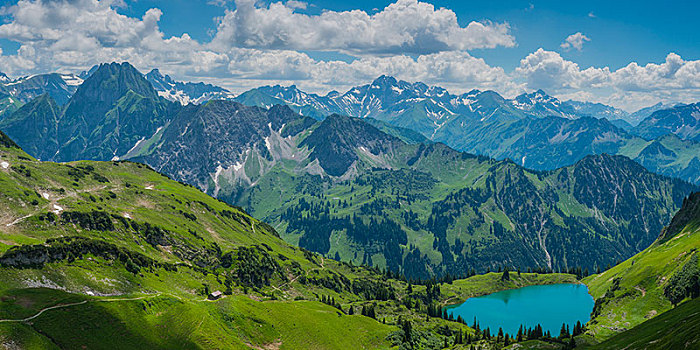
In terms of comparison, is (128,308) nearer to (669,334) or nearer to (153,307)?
(153,307)

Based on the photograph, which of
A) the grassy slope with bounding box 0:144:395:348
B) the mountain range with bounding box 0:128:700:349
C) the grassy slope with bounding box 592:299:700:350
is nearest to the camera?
the grassy slope with bounding box 592:299:700:350

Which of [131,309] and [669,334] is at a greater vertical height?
[669,334]

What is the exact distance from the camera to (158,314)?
390 ft

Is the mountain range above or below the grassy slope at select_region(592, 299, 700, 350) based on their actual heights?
below

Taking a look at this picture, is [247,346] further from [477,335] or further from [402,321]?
[477,335]

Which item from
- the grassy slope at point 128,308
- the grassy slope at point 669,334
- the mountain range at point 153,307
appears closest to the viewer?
the grassy slope at point 669,334

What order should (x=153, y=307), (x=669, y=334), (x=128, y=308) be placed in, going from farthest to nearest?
(x=153, y=307)
(x=128, y=308)
(x=669, y=334)

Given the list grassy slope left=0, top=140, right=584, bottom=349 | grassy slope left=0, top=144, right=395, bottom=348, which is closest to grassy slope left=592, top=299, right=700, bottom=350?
grassy slope left=0, top=140, right=584, bottom=349

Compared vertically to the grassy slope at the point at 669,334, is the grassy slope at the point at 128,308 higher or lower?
lower

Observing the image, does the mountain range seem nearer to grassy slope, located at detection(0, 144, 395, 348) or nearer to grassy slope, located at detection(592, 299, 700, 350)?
grassy slope, located at detection(0, 144, 395, 348)

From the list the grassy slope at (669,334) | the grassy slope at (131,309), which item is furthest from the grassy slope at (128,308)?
the grassy slope at (669,334)

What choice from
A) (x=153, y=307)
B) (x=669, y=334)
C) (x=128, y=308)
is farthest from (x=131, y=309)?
(x=669, y=334)

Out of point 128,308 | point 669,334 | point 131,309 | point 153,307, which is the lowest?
point 153,307

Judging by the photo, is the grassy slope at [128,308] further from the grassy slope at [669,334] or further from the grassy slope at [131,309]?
the grassy slope at [669,334]
